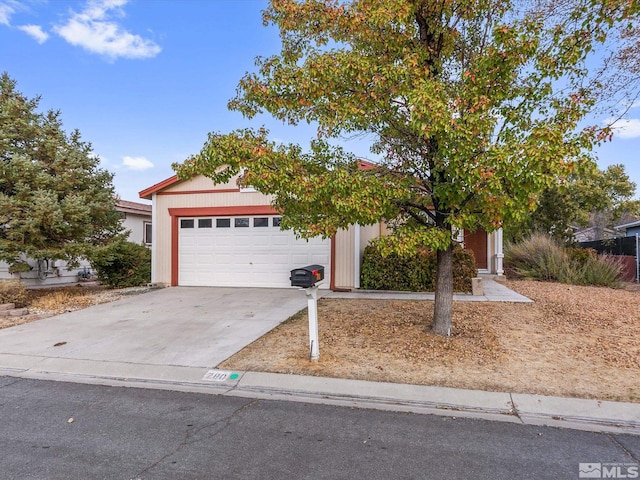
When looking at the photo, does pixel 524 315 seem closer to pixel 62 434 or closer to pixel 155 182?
pixel 62 434

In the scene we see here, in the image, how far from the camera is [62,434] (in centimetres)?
348

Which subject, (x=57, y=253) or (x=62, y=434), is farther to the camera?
(x=57, y=253)

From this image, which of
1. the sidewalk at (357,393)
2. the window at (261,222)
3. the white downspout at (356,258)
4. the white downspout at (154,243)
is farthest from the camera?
the white downspout at (154,243)

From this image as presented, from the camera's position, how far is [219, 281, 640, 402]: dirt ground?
4.58 metres

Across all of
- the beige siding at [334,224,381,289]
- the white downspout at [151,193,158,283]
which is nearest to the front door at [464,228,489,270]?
the beige siding at [334,224,381,289]

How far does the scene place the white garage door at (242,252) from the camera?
11.9m

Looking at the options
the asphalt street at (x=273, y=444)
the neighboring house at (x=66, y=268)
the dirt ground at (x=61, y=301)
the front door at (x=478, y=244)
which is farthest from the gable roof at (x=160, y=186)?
the front door at (x=478, y=244)

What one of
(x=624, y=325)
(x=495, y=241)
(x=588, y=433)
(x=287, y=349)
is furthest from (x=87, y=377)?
(x=495, y=241)

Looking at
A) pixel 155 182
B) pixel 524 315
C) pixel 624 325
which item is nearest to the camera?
pixel 624 325

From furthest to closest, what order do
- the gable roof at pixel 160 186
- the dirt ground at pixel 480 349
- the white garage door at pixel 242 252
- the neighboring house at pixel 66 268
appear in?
the neighboring house at pixel 66 268
the gable roof at pixel 160 186
the white garage door at pixel 242 252
the dirt ground at pixel 480 349

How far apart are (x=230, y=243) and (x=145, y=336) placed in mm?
5904

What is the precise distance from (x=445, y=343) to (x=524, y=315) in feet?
9.51

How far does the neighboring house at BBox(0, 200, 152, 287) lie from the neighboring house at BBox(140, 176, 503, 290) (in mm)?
1700

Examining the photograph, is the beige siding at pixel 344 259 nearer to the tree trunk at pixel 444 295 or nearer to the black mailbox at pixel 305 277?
the tree trunk at pixel 444 295
